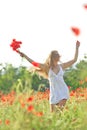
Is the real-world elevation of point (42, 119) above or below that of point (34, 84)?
below

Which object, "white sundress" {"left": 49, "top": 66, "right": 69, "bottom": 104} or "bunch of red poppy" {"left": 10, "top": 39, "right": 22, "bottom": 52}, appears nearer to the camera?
"bunch of red poppy" {"left": 10, "top": 39, "right": 22, "bottom": 52}

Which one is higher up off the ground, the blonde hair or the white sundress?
the blonde hair

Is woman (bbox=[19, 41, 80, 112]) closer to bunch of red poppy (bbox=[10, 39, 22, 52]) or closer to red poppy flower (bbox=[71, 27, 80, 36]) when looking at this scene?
bunch of red poppy (bbox=[10, 39, 22, 52])

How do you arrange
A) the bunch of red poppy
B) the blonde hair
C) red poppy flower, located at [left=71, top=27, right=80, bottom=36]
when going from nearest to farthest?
1. red poppy flower, located at [left=71, top=27, right=80, bottom=36]
2. the bunch of red poppy
3. the blonde hair

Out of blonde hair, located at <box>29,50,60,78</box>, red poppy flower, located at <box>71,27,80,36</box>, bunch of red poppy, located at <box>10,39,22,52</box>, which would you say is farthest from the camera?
blonde hair, located at <box>29,50,60,78</box>

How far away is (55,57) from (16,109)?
3.13 m

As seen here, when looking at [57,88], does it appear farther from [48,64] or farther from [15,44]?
[15,44]

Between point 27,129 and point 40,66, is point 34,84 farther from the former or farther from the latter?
point 27,129

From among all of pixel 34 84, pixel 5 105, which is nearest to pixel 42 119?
pixel 5 105

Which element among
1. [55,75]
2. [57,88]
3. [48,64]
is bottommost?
[57,88]

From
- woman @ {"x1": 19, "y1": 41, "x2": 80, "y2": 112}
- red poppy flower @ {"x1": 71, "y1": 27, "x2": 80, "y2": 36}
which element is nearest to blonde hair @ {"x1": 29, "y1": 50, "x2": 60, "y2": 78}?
woman @ {"x1": 19, "y1": 41, "x2": 80, "y2": 112}

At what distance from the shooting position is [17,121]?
553 centimetres

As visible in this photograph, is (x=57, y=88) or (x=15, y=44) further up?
(x=15, y=44)

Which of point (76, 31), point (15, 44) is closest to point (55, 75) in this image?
point (15, 44)
